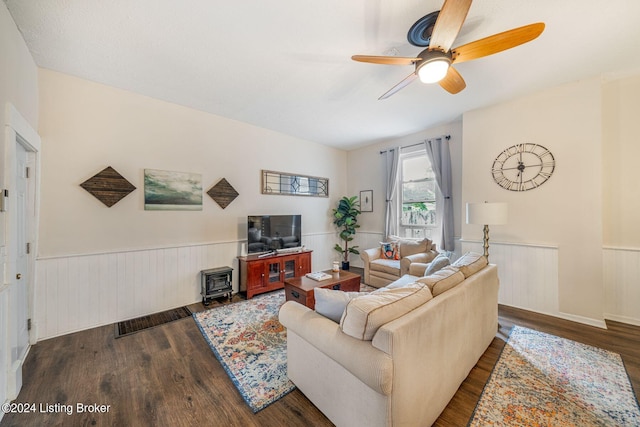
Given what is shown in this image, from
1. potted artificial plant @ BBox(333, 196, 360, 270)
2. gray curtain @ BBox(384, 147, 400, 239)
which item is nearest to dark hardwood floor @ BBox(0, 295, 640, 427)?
gray curtain @ BBox(384, 147, 400, 239)

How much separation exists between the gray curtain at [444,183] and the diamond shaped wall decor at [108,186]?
4756 mm

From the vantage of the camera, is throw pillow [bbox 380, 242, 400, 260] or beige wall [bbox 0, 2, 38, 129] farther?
throw pillow [bbox 380, 242, 400, 260]

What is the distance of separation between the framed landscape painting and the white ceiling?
3.42 feet

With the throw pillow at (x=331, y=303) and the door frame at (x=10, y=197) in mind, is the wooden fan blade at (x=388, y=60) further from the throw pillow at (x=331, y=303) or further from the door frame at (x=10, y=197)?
the door frame at (x=10, y=197)

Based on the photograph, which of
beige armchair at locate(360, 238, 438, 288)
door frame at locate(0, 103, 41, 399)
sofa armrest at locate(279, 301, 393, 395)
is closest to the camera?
sofa armrest at locate(279, 301, 393, 395)

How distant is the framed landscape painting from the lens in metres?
3.19

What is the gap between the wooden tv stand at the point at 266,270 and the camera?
3.70m

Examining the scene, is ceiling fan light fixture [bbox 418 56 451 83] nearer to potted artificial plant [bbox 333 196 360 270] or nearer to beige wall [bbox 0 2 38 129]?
beige wall [bbox 0 2 38 129]

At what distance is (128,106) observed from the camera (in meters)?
3.03

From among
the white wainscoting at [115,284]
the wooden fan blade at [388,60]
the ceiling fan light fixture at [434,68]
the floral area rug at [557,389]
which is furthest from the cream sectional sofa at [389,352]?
the white wainscoting at [115,284]

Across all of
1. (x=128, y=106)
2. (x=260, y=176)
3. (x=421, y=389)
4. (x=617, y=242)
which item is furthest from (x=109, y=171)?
(x=617, y=242)

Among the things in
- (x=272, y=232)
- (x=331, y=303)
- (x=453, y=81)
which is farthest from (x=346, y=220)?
(x=331, y=303)

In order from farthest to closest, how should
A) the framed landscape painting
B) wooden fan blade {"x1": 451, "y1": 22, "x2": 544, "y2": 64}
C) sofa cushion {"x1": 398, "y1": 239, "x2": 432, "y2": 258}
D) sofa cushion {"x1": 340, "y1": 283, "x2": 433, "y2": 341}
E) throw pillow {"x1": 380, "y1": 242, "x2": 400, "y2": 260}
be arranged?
throw pillow {"x1": 380, "y1": 242, "x2": 400, "y2": 260}
sofa cushion {"x1": 398, "y1": 239, "x2": 432, "y2": 258}
the framed landscape painting
wooden fan blade {"x1": 451, "y1": 22, "x2": 544, "y2": 64}
sofa cushion {"x1": 340, "y1": 283, "x2": 433, "y2": 341}

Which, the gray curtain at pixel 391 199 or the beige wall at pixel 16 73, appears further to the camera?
the gray curtain at pixel 391 199
